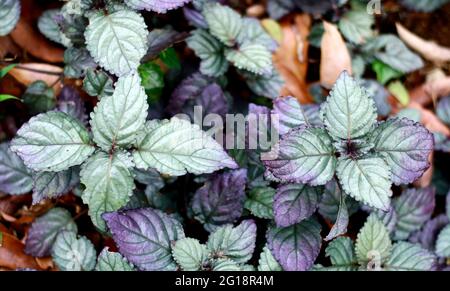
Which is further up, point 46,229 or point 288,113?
point 288,113

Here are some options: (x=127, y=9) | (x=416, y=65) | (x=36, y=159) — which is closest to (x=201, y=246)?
(x=36, y=159)

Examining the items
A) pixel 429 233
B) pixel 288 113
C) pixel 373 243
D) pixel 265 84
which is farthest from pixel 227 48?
pixel 429 233

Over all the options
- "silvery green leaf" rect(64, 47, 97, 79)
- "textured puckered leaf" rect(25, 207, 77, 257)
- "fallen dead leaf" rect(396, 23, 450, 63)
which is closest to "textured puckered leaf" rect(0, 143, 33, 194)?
"textured puckered leaf" rect(25, 207, 77, 257)

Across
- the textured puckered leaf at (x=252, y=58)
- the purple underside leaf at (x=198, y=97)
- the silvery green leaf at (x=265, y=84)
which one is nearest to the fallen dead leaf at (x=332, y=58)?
the silvery green leaf at (x=265, y=84)

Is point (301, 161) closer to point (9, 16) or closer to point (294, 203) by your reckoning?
point (294, 203)

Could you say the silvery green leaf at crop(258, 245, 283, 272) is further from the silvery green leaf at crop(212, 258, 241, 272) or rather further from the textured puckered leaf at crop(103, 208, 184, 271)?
the textured puckered leaf at crop(103, 208, 184, 271)

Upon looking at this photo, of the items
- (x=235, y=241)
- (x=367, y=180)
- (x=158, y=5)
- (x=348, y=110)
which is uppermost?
(x=158, y=5)
